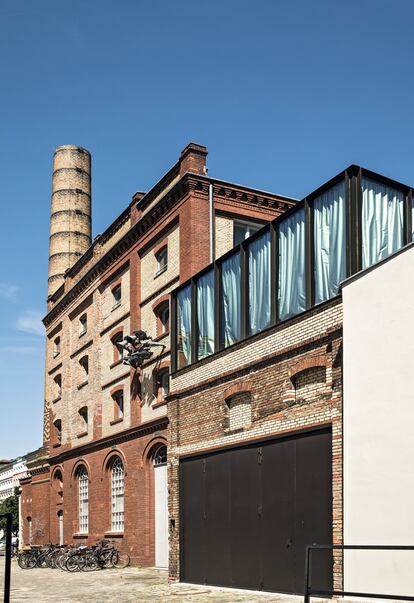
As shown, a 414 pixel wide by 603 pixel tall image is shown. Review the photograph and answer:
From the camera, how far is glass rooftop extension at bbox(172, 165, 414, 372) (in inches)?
587

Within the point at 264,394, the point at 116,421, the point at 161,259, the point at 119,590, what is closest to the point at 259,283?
the point at 264,394

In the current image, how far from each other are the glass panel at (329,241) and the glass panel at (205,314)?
499 cm

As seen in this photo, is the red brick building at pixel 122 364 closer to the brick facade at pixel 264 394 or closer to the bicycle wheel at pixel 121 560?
the bicycle wheel at pixel 121 560

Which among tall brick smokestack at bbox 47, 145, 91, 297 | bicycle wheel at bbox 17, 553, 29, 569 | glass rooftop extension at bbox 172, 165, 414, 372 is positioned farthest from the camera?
tall brick smokestack at bbox 47, 145, 91, 297

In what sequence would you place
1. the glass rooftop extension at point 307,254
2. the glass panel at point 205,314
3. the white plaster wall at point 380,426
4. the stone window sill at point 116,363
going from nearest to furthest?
the white plaster wall at point 380,426 < the glass rooftop extension at point 307,254 < the glass panel at point 205,314 < the stone window sill at point 116,363

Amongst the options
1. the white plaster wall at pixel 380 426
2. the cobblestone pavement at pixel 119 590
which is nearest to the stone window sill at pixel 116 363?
the cobblestone pavement at pixel 119 590

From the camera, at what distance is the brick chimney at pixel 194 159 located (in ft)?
82.9

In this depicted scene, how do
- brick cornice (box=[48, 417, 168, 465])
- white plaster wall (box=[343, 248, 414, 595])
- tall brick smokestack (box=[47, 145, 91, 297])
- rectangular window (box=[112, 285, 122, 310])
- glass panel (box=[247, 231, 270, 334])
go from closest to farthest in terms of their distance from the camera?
white plaster wall (box=[343, 248, 414, 595]), glass panel (box=[247, 231, 270, 334]), brick cornice (box=[48, 417, 168, 465]), rectangular window (box=[112, 285, 122, 310]), tall brick smokestack (box=[47, 145, 91, 297])

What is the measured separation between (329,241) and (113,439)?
55.5ft

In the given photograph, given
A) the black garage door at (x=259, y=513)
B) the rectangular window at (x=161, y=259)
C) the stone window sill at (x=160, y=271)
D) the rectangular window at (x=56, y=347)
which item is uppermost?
the rectangular window at (x=161, y=259)

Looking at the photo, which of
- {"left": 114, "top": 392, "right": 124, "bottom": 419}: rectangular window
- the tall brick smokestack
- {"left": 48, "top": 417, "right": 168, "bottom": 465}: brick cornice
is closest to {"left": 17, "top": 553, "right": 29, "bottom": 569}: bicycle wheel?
{"left": 48, "top": 417, "right": 168, "bottom": 465}: brick cornice

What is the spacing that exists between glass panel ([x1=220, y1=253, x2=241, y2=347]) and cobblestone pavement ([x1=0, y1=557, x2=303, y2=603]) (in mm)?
5762

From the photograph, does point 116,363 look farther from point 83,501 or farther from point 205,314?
point 205,314

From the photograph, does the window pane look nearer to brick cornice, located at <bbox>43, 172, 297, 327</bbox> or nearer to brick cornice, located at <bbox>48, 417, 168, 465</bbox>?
brick cornice, located at <bbox>43, 172, 297, 327</bbox>
